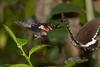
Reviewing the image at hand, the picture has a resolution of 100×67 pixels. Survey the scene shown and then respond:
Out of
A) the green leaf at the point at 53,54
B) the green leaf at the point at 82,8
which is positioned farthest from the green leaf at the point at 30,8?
the green leaf at the point at 82,8

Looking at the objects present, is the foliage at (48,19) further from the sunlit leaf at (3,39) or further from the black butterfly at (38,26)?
the black butterfly at (38,26)

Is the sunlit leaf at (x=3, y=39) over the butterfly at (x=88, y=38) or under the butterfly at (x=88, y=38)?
under

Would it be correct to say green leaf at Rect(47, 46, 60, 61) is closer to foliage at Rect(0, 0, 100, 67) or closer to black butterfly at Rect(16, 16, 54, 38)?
foliage at Rect(0, 0, 100, 67)

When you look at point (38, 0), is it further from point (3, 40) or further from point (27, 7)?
point (3, 40)

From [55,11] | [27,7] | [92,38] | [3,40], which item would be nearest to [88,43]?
[92,38]

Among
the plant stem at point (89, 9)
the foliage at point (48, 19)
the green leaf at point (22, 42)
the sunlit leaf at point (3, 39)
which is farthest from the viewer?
the sunlit leaf at point (3, 39)

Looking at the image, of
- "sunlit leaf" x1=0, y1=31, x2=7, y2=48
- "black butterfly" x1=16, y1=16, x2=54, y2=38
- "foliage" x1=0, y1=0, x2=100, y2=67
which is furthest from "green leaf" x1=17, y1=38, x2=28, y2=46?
"sunlit leaf" x1=0, y1=31, x2=7, y2=48

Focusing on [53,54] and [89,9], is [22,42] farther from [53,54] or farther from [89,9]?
[53,54]

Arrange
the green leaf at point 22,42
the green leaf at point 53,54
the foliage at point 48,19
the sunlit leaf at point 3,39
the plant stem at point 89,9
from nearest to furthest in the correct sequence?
the green leaf at point 22,42 < the plant stem at point 89,9 < the foliage at point 48,19 < the green leaf at point 53,54 < the sunlit leaf at point 3,39

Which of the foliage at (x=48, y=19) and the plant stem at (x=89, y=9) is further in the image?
the foliage at (x=48, y=19)
